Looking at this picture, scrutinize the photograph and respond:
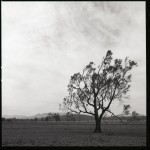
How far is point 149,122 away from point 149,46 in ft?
7.13

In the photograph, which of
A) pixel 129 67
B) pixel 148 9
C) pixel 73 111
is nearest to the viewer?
pixel 148 9

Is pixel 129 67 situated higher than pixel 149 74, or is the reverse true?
pixel 129 67

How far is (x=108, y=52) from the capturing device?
1502 inches

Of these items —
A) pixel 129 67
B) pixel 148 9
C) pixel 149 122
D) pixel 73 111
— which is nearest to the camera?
pixel 149 122

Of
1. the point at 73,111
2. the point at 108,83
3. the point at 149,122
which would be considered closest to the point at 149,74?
the point at 149,122

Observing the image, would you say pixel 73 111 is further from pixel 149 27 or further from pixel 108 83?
pixel 149 27

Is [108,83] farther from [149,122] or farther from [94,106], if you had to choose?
[149,122]

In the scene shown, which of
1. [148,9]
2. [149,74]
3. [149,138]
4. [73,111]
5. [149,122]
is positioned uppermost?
[148,9]

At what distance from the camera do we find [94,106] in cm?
3922

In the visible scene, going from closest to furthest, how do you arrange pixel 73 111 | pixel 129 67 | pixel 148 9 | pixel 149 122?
1. pixel 149 122
2. pixel 148 9
3. pixel 129 67
4. pixel 73 111

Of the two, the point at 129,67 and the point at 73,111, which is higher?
the point at 129,67

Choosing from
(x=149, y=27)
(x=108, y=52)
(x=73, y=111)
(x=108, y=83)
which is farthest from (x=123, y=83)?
(x=149, y=27)

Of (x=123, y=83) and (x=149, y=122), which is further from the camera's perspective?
(x=123, y=83)

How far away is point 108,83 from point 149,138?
105 ft
